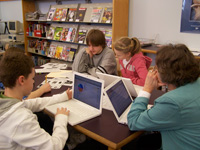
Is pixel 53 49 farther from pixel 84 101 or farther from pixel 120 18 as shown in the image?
pixel 84 101

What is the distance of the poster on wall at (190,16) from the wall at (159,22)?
0.24 ft

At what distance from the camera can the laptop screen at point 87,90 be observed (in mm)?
1419

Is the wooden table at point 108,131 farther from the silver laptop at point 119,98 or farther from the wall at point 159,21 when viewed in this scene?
the wall at point 159,21

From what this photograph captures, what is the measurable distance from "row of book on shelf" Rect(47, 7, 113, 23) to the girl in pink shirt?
142 cm

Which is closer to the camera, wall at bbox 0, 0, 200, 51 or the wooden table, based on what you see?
the wooden table

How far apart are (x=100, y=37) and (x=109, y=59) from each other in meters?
0.26

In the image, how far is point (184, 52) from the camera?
1.09 meters

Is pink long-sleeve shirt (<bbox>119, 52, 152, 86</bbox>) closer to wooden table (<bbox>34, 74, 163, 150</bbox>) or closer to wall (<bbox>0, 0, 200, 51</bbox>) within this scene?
wooden table (<bbox>34, 74, 163, 150</bbox>)

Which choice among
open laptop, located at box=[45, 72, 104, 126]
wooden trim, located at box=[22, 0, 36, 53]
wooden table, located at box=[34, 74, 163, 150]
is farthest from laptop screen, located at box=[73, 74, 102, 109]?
wooden trim, located at box=[22, 0, 36, 53]

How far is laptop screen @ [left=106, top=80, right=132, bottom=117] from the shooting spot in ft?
4.20

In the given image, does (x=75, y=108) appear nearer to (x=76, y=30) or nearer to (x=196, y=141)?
(x=196, y=141)

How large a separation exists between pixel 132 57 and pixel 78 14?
224 centimetres

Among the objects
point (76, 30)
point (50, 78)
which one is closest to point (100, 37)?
point (50, 78)

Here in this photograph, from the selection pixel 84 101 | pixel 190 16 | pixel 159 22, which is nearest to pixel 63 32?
pixel 159 22
